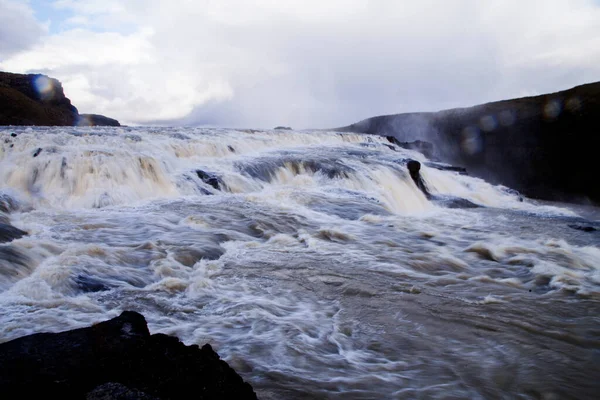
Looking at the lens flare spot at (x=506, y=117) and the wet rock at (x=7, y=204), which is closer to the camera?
the wet rock at (x=7, y=204)

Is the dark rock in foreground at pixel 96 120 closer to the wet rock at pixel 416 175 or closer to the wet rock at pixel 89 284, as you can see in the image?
the wet rock at pixel 416 175

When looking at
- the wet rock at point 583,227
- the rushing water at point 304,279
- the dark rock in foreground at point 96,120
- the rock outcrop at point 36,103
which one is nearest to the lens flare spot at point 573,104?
the rushing water at point 304,279

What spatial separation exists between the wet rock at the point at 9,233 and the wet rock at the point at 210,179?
539 centimetres

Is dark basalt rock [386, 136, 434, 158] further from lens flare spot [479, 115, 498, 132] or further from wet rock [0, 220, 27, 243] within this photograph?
wet rock [0, 220, 27, 243]

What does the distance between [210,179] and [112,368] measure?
32.0ft

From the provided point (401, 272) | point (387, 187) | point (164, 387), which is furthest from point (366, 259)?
point (387, 187)

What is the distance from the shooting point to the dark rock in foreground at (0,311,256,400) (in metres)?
1.90

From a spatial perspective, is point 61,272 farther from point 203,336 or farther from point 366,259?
point 366,259

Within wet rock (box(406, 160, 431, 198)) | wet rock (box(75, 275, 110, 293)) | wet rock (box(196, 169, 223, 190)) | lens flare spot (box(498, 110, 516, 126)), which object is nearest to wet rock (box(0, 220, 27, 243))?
wet rock (box(75, 275, 110, 293))

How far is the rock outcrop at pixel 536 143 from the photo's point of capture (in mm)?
21036

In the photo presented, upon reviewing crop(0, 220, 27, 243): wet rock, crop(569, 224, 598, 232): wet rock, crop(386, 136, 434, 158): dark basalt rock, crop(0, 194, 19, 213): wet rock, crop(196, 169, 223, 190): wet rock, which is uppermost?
crop(386, 136, 434, 158): dark basalt rock

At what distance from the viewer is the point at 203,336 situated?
368 cm

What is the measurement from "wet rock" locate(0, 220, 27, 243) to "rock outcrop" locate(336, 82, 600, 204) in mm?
22163

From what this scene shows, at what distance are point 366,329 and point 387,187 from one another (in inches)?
391
